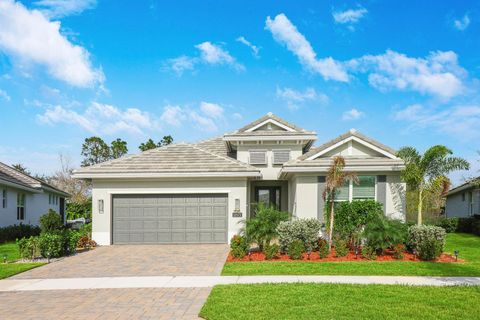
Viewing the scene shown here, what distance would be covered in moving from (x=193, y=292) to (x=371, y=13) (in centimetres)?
1313

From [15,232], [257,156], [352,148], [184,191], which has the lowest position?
[15,232]

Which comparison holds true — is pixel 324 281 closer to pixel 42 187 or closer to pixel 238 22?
pixel 238 22

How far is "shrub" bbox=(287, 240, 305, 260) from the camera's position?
45.8ft

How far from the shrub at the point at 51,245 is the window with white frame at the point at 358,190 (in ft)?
36.8

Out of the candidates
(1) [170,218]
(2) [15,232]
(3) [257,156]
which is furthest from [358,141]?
(2) [15,232]

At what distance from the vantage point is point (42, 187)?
91.7ft

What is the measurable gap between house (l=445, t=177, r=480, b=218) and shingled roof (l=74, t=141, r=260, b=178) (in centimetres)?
1529

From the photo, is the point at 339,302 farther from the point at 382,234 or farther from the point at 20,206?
the point at 20,206

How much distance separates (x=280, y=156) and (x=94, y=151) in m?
41.3

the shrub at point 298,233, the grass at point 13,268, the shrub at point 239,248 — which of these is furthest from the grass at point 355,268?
the grass at point 13,268

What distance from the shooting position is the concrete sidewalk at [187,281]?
33.6ft

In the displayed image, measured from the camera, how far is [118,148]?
55.8 meters

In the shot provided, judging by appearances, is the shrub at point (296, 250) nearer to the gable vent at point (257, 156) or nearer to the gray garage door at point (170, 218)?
the gray garage door at point (170, 218)

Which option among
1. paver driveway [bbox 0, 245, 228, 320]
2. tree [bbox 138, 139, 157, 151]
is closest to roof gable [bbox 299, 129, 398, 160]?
paver driveway [bbox 0, 245, 228, 320]
